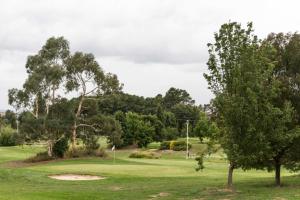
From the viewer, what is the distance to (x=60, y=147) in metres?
67.1

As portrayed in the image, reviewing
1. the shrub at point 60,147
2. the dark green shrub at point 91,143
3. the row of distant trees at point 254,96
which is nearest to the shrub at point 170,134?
the dark green shrub at point 91,143

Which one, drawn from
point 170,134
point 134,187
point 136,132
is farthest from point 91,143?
point 170,134

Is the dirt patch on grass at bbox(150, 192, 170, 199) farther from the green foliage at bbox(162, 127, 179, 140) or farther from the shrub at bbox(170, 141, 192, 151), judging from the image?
the green foliage at bbox(162, 127, 179, 140)

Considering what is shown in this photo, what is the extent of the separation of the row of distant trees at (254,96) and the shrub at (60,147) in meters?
38.6

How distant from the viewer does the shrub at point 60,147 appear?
67062 mm

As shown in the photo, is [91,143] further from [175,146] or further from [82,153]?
[175,146]

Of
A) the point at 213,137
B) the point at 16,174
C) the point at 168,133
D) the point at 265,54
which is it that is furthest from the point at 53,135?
the point at 168,133

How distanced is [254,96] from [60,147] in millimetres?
42884

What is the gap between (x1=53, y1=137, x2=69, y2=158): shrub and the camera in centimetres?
6706

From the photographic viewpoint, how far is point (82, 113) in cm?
6894

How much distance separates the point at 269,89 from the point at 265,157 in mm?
4396

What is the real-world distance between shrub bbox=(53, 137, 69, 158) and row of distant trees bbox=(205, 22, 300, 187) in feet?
127

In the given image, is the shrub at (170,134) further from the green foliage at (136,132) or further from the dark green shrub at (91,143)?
the dark green shrub at (91,143)

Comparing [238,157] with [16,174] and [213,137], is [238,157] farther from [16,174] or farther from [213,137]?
[16,174]
